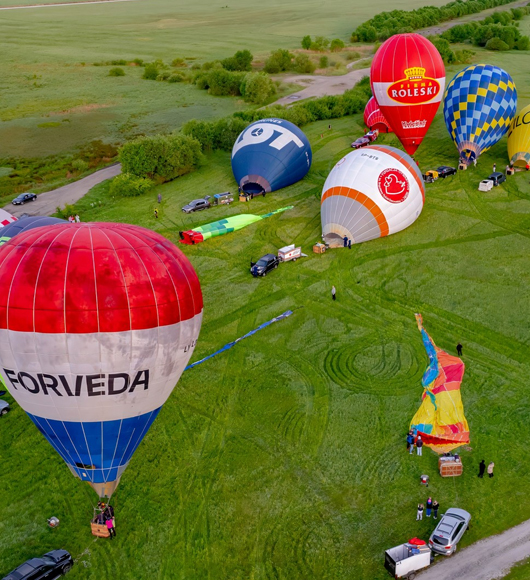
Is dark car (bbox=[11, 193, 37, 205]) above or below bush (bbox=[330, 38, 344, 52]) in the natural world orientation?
below

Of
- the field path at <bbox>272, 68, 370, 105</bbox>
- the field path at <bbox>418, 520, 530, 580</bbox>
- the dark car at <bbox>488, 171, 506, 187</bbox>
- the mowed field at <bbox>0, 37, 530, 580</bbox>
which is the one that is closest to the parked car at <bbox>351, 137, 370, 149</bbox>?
the dark car at <bbox>488, 171, 506, 187</bbox>

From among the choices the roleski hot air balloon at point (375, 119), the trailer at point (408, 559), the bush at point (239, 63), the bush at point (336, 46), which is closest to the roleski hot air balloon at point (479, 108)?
the roleski hot air balloon at point (375, 119)

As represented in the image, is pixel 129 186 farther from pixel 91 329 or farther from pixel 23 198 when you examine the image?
pixel 91 329

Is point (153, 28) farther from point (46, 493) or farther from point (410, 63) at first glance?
point (46, 493)

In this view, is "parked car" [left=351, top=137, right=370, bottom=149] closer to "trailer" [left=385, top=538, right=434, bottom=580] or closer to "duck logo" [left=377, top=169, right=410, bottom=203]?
"duck logo" [left=377, top=169, right=410, bottom=203]

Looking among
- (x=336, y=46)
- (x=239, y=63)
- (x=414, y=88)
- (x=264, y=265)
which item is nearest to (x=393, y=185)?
(x=264, y=265)

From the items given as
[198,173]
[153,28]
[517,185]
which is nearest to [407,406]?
[517,185]
